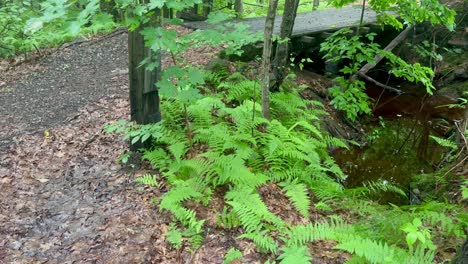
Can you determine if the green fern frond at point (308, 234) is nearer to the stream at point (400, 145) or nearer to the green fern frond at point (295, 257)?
the green fern frond at point (295, 257)

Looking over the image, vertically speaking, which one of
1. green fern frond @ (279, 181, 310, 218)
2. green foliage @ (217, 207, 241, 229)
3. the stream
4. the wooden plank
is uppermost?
the wooden plank

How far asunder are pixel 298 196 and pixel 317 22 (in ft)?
28.4

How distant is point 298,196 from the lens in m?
4.81

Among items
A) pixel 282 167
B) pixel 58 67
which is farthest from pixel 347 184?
pixel 58 67

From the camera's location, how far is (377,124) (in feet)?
34.1

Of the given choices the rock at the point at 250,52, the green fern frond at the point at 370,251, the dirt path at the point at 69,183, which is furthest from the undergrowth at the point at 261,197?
the rock at the point at 250,52

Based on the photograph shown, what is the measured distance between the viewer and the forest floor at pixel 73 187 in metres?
4.02

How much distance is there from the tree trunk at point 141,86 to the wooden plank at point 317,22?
6290mm

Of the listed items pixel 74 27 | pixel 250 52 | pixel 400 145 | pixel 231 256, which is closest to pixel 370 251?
pixel 231 256

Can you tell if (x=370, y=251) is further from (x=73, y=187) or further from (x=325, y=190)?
(x=73, y=187)

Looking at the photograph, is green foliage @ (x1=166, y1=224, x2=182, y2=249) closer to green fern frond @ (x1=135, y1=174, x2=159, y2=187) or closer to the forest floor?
the forest floor

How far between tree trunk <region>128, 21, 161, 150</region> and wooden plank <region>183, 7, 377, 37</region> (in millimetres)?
6290

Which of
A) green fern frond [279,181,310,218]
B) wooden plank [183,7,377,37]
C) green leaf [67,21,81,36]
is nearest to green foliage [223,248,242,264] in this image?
green fern frond [279,181,310,218]

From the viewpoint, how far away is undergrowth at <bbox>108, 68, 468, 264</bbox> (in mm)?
3850
